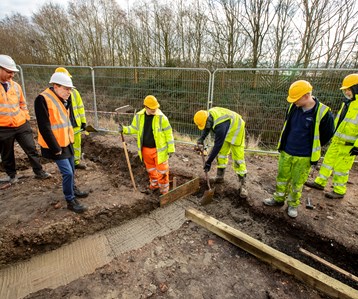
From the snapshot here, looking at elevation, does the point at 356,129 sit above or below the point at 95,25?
below

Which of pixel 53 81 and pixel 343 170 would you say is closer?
pixel 53 81

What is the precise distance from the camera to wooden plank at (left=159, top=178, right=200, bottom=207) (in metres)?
3.95

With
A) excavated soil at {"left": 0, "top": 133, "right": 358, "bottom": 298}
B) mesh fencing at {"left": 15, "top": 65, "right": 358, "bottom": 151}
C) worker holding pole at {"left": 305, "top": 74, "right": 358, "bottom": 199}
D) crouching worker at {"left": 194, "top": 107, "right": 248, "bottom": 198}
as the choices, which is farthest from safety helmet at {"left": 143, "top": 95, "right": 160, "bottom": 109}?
worker holding pole at {"left": 305, "top": 74, "right": 358, "bottom": 199}

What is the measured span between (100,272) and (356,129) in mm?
4550

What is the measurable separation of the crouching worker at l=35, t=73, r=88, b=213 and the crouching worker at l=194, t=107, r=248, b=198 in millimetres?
Answer: 1979

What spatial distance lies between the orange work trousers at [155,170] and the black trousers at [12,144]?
221cm

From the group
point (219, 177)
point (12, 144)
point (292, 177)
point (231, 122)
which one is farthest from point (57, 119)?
point (292, 177)

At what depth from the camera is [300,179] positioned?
335 cm

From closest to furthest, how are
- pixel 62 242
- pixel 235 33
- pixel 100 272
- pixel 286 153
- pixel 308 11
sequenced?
1. pixel 100 272
2. pixel 62 242
3. pixel 286 153
4. pixel 308 11
5. pixel 235 33

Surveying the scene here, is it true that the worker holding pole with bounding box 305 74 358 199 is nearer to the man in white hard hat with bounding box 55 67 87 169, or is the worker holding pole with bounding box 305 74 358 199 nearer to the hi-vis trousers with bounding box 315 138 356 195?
the hi-vis trousers with bounding box 315 138 356 195

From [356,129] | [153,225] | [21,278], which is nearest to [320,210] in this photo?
[356,129]

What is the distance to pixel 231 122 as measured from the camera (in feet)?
12.3

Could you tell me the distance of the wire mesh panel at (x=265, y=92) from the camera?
5.30 m

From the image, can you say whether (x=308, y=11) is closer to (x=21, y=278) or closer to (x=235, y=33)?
(x=235, y=33)
